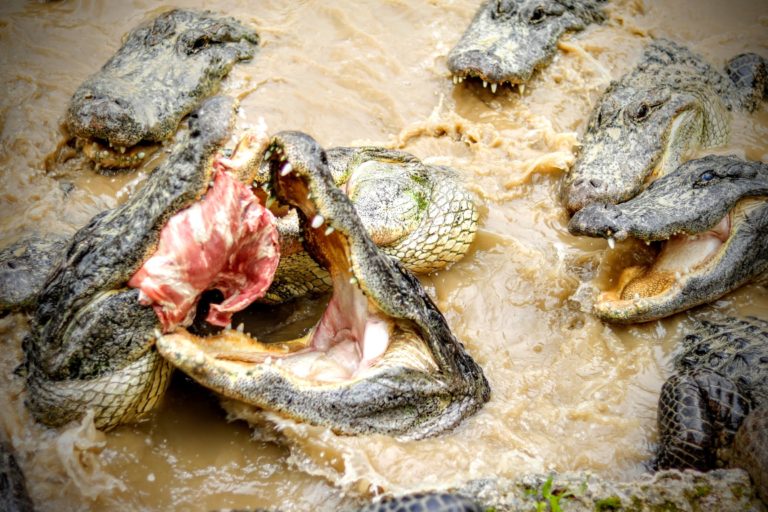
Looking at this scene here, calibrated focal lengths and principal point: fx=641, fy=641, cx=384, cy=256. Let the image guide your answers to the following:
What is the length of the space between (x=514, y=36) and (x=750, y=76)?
224 cm

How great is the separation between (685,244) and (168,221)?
10.7 feet

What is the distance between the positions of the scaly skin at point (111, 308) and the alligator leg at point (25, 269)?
0.88m

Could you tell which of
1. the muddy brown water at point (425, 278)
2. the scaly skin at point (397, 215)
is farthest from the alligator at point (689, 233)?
the scaly skin at point (397, 215)

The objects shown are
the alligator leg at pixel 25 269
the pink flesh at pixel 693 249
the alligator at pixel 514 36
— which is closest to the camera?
the alligator leg at pixel 25 269

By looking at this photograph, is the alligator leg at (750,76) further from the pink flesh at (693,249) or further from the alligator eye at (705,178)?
the pink flesh at (693,249)

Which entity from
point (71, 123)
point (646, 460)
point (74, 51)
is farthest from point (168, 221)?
point (74, 51)

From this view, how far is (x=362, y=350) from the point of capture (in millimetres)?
2859

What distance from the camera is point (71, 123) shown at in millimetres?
4945

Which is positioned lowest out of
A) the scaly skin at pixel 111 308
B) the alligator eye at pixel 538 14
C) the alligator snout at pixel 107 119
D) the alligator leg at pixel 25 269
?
the alligator leg at pixel 25 269

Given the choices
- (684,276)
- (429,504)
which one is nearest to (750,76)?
(684,276)

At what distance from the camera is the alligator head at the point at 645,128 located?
4.79 meters

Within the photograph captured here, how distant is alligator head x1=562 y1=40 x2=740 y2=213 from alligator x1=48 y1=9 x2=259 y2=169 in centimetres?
324

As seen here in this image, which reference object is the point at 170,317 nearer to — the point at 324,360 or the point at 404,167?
the point at 324,360

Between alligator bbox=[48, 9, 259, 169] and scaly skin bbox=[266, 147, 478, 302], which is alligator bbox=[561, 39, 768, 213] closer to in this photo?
scaly skin bbox=[266, 147, 478, 302]
